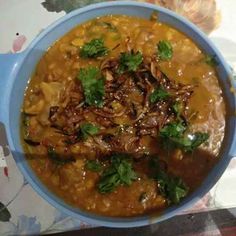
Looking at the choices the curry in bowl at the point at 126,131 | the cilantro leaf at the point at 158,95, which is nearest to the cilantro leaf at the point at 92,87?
the curry in bowl at the point at 126,131

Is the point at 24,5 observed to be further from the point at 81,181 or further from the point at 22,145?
the point at 81,181

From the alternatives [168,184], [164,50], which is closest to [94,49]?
[164,50]

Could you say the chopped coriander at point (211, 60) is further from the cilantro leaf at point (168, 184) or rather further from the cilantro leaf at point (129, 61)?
the cilantro leaf at point (168, 184)

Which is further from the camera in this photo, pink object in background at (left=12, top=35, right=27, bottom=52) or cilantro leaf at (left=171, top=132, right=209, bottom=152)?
pink object in background at (left=12, top=35, right=27, bottom=52)

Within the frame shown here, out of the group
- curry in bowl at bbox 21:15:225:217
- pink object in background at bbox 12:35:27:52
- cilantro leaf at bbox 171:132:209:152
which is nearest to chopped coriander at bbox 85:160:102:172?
curry in bowl at bbox 21:15:225:217

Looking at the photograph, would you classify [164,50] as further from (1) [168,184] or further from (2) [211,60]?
(1) [168,184]

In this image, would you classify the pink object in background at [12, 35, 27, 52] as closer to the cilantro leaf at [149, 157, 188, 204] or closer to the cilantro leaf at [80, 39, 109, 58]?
the cilantro leaf at [80, 39, 109, 58]

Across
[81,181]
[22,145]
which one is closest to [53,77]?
[22,145]
